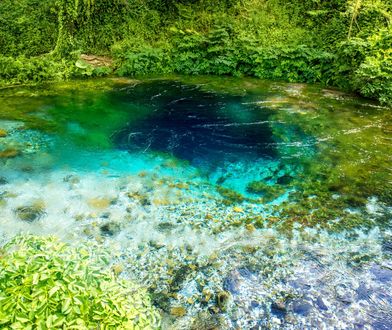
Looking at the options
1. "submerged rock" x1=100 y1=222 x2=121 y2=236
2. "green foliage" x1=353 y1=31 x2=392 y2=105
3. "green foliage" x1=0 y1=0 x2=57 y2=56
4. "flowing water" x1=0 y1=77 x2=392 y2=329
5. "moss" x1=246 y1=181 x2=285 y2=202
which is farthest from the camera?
"green foliage" x1=0 y1=0 x2=57 y2=56

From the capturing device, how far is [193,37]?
14.1 metres

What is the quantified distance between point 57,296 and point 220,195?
468 centimetres

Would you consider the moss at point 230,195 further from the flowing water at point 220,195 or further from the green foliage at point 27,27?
the green foliage at point 27,27

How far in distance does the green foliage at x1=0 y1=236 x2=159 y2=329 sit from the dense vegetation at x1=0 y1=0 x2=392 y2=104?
1112 cm

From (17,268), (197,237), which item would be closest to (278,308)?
(197,237)

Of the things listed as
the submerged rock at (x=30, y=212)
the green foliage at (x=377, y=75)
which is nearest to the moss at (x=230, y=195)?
the submerged rock at (x=30, y=212)

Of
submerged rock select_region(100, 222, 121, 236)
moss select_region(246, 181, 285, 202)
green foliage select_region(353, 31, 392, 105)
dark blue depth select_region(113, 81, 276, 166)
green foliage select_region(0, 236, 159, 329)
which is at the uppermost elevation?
green foliage select_region(0, 236, 159, 329)

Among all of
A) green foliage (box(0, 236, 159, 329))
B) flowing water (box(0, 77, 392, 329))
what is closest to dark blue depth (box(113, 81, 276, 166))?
flowing water (box(0, 77, 392, 329))

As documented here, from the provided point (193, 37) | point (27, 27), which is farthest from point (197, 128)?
point (27, 27)

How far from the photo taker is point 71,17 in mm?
14086

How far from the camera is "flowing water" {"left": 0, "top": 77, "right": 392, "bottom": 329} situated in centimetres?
464

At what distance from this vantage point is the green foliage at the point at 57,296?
2314mm

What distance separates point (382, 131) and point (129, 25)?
1034 centimetres

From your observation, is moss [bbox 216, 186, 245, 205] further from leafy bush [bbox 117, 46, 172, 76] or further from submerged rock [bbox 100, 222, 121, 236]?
leafy bush [bbox 117, 46, 172, 76]
